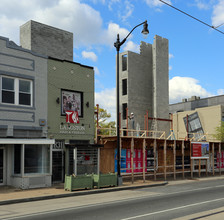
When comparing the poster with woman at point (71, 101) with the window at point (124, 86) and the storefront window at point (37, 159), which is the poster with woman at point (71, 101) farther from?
the window at point (124, 86)

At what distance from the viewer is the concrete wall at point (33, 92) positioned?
17938 mm

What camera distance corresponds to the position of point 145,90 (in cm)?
4469

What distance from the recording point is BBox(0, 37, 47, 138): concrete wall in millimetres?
17938

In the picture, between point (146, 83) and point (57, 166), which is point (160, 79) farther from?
point (57, 166)

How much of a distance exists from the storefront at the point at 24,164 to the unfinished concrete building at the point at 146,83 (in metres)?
24.6

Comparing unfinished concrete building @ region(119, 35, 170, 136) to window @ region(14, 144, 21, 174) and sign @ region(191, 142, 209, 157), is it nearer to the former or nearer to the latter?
sign @ region(191, 142, 209, 157)

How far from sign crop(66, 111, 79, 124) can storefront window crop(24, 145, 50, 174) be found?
8.19 feet

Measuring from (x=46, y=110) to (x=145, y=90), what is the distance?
26.5 m

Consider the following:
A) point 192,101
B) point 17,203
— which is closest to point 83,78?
point 17,203

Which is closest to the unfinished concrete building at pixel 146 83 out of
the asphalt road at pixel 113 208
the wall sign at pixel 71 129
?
the wall sign at pixel 71 129

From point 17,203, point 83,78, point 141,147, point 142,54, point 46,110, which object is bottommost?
point 17,203

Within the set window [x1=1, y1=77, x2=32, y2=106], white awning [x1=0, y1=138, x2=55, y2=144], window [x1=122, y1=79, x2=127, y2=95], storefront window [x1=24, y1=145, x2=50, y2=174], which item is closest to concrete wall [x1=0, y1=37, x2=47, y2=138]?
window [x1=1, y1=77, x2=32, y2=106]

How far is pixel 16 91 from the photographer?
18531mm

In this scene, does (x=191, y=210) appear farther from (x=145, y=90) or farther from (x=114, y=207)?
(x=145, y=90)
